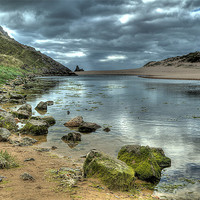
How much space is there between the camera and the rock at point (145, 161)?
29.4ft

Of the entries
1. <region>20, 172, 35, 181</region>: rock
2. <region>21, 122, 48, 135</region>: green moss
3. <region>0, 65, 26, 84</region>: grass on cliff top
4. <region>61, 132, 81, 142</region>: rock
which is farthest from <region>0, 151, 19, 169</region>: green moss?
<region>0, 65, 26, 84</region>: grass on cliff top

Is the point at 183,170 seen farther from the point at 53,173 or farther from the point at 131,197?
the point at 53,173

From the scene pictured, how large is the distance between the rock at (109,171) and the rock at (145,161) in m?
1.29

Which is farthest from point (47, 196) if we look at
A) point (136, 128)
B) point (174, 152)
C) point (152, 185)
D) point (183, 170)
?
point (136, 128)

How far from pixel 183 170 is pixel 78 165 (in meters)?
4.85

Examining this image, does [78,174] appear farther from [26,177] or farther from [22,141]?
[22,141]

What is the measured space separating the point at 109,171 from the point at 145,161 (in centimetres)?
245

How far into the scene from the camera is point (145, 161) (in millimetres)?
9438

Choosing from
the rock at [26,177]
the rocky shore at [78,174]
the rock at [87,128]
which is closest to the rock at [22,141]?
the rocky shore at [78,174]

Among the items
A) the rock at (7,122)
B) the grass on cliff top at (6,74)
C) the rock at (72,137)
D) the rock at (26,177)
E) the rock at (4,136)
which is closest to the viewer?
the rock at (26,177)

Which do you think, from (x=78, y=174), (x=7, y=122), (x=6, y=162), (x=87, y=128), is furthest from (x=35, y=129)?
(x=78, y=174)

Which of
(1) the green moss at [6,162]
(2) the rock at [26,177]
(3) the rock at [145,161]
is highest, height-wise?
(1) the green moss at [6,162]

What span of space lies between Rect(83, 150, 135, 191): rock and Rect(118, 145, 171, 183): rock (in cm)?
129

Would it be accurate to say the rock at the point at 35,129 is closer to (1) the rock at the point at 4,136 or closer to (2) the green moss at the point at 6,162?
(1) the rock at the point at 4,136
